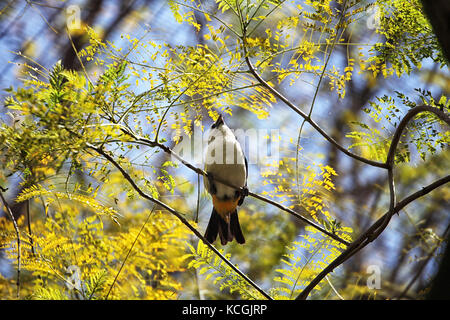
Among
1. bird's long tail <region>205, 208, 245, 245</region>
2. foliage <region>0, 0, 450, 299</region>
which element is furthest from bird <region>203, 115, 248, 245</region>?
foliage <region>0, 0, 450, 299</region>

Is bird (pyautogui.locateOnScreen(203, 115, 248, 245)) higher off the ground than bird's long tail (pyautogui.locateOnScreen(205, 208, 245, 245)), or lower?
higher

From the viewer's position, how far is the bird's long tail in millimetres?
2549

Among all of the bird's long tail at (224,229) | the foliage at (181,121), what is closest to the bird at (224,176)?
the bird's long tail at (224,229)

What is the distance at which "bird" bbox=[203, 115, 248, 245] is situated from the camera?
260 centimetres

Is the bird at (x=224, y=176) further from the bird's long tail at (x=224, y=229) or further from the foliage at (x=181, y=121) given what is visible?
the foliage at (x=181, y=121)

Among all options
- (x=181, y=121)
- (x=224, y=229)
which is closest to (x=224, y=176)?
(x=224, y=229)

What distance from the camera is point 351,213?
3.26m

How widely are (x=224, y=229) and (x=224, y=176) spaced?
1.04 feet

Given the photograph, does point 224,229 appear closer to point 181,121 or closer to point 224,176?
point 224,176

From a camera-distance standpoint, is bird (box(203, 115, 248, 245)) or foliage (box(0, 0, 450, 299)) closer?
foliage (box(0, 0, 450, 299))

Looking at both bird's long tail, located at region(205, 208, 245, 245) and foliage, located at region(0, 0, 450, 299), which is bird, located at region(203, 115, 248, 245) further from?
foliage, located at region(0, 0, 450, 299)

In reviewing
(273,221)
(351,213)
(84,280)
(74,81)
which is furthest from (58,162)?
(351,213)

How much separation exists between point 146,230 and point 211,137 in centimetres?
70
